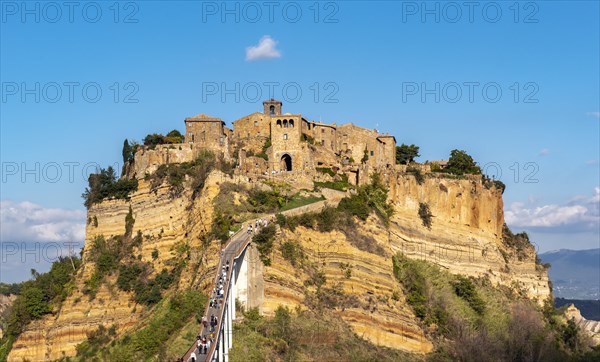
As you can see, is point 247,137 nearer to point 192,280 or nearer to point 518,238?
point 192,280

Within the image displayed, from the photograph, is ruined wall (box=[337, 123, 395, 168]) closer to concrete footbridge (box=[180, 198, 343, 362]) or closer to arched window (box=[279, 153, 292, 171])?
arched window (box=[279, 153, 292, 171])

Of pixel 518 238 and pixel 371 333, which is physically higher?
pixel 518 238

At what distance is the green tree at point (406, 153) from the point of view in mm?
80562

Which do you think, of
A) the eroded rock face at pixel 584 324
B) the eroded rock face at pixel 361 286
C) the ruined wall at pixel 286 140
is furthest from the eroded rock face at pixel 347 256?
the eroded rock face at pixel 584 324

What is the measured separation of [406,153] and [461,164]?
5.31 metres

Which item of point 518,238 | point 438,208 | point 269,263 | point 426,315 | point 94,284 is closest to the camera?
point 269,263

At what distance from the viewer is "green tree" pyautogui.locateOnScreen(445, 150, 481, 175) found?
7788 cm

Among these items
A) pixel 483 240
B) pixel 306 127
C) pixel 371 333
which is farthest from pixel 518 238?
pixel 371 333

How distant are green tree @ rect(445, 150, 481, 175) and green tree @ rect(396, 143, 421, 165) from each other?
3488 mm

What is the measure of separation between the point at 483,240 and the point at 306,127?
17160 mm

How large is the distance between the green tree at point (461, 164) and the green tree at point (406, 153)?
3488 mm

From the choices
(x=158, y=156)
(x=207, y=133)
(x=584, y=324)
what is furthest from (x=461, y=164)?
(x=584, y=324)

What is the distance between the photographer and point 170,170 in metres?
67.2

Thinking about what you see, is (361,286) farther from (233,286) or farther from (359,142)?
(359,142)
